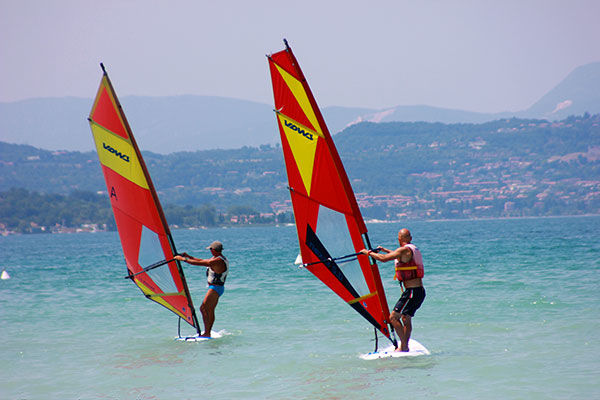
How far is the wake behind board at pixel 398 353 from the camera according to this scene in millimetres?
11766

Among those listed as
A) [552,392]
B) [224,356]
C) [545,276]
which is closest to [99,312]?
[224,356]

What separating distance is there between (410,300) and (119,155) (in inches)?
215

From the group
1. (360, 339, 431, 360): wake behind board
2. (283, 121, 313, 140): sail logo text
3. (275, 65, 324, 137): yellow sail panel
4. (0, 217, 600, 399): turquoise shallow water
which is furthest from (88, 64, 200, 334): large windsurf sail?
(360, 339, 431, 360): wake behind board

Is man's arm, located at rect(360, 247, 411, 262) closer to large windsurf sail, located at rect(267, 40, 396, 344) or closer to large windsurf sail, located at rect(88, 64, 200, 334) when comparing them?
large windsurf sail, located at rect(267, 40, 396, 344)

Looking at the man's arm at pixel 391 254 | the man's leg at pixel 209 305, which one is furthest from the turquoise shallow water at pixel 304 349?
the man's arm at pixel 391 254

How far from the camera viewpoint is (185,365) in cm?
1206

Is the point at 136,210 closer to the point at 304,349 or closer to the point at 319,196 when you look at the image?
the point at 304,349

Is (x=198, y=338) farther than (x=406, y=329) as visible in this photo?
Yes

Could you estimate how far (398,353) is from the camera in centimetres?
1173

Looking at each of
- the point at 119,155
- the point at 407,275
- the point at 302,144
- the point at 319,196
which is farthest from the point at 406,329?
the point at 119,155

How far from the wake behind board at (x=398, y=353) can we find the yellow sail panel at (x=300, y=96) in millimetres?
3487

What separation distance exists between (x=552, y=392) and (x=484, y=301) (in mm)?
9576

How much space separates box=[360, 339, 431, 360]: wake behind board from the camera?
11.8 m

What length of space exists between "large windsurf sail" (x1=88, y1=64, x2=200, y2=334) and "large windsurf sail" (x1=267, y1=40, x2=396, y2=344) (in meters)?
2.68
